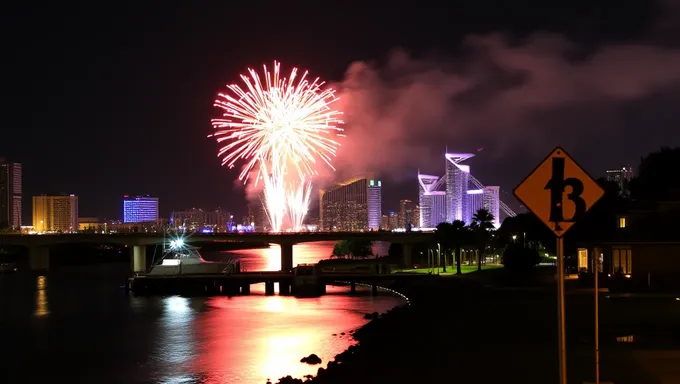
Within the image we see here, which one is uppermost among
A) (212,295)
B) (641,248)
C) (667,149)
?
(667,149)

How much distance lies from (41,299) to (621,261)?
184 ft

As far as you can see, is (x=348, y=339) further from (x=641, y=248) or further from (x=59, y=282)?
(x=59, y=282)

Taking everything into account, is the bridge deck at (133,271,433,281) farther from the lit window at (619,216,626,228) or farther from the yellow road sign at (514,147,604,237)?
→ the yellow road sign at (514,147,604,237)

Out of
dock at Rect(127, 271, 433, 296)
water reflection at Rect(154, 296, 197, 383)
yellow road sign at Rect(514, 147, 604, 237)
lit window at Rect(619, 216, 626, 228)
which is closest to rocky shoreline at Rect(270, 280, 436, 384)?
water reflection at Rect(154, 296, 197, 383)

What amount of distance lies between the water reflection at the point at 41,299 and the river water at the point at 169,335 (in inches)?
4.2

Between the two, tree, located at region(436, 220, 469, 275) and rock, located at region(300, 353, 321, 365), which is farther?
tree, located at region(436, 220, 469, 275)

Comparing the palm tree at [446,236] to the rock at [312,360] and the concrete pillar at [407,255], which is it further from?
the rock at [312,360]

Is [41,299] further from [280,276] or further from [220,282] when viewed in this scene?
[280,276]

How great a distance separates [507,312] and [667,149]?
60.8 metres

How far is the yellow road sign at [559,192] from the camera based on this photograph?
9.33 metres

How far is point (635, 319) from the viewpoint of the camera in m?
32.8

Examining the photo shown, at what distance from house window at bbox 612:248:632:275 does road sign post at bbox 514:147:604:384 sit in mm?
40185

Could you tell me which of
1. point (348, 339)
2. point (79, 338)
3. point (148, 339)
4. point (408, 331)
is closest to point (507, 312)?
point (408, 331)

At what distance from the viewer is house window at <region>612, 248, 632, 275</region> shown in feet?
154
